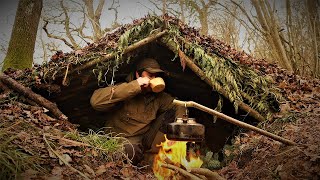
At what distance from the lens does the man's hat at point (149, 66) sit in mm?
4530

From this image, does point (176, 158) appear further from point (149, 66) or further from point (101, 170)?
point (149, 66)

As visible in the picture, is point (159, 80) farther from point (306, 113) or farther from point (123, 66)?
point (306, 113)

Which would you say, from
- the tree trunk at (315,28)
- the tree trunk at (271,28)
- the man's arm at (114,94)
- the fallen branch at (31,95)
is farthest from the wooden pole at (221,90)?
the tree trunk at (315,28)

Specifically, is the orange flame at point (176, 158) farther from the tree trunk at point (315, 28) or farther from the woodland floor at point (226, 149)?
the tree trunk at point (315, 28)

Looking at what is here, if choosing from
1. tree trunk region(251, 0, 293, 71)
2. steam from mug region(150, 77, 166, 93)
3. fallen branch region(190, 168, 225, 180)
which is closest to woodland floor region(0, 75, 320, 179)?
fallen branch region(190, 168, 225, 180)

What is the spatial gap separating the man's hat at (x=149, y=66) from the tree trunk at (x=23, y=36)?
332 cm

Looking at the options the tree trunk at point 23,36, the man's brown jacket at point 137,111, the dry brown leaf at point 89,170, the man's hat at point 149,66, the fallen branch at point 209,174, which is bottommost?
the dry brown leaf at point 89,170

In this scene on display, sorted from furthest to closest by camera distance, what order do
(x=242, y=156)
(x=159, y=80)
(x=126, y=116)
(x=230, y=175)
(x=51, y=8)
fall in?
(x=51, y=8)
(x=126, y=116)
(x=159, y=80)
(x=242, y=156)
(x=230, y=175)

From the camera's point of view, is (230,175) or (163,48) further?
(163,48)

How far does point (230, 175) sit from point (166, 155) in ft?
A: 4.13

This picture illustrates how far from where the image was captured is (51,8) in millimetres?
15000

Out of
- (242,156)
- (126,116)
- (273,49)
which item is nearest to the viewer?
(242,156)

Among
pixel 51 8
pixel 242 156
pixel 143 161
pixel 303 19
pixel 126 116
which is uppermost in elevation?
pixel 51 8

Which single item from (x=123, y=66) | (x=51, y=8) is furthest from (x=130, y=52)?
(x=51, y=8)
